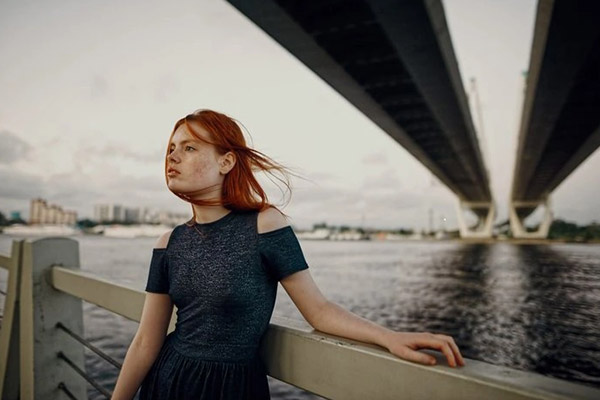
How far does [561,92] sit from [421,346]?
1463 centimetres

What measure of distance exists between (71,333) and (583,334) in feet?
36.5

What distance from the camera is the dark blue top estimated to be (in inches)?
42.8

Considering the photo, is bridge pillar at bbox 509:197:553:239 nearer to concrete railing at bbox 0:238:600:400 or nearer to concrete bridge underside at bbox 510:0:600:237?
concrete bridge underside at bbox 510:0:600:237

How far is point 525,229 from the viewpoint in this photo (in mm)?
46906

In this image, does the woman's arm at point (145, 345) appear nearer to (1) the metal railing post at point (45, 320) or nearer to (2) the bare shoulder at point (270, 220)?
(2) the bare shoulder at point (270, 220)

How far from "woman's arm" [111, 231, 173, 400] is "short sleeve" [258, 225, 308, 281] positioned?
369 mm

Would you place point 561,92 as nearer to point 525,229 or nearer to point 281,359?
point 281,359

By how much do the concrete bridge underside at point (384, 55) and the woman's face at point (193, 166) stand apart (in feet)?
21.4

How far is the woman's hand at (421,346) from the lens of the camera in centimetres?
75

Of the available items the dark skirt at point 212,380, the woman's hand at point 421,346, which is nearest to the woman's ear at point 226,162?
the dark skirt at point 212,380

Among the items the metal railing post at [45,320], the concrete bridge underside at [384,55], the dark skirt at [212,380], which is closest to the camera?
the dark skirt at [212,380]

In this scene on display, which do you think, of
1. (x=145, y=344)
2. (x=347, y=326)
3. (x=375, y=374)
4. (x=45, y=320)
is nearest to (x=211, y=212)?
(x=145, y=344)

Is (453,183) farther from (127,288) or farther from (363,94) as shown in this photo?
(127,288)

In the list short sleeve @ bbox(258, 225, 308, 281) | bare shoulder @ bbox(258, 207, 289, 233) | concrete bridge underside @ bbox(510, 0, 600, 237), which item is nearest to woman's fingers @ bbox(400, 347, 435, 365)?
short sleeve @ bbox(258, 225, 308, 281)
